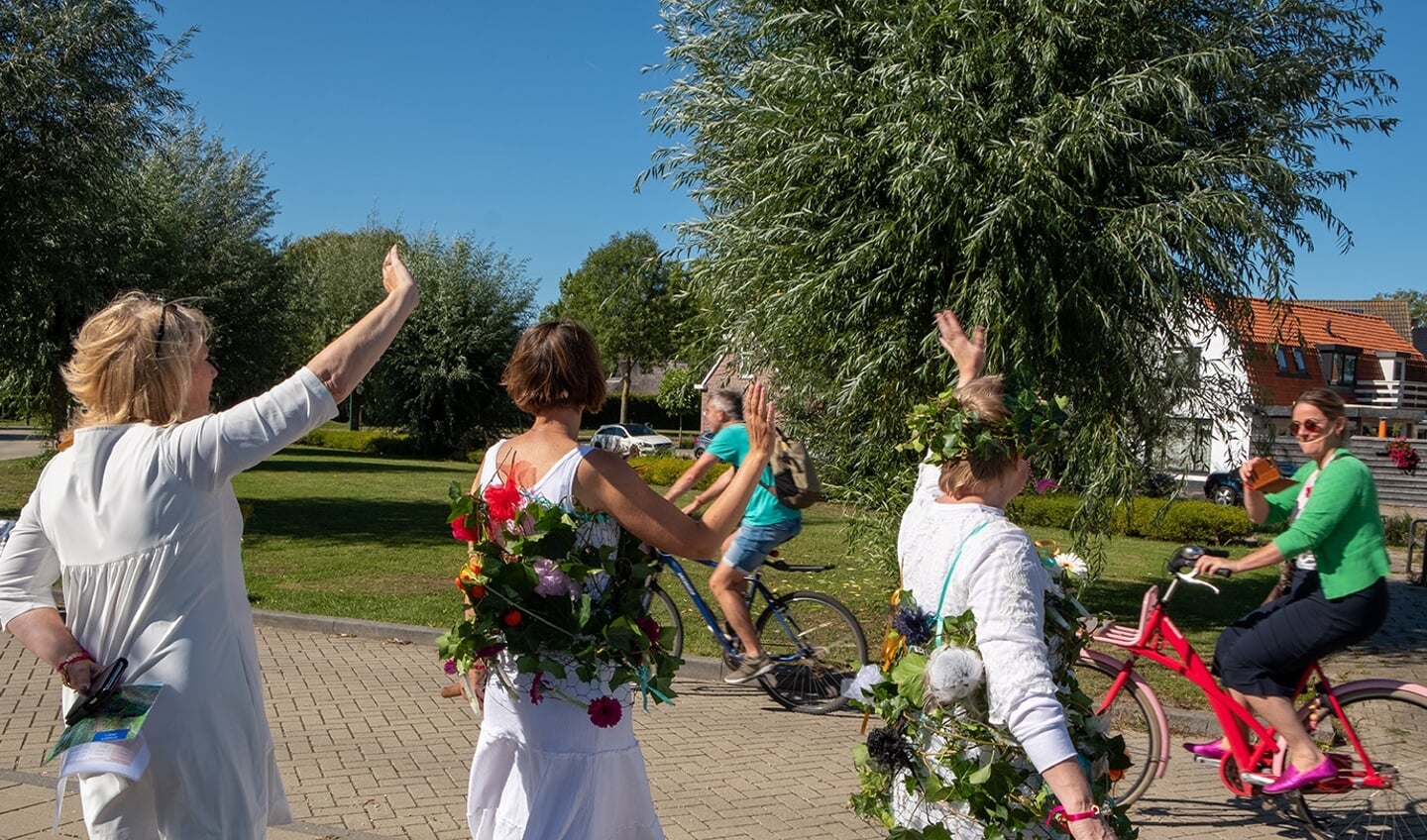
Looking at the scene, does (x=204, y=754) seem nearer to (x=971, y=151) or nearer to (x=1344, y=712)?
(x=1344, y=712)

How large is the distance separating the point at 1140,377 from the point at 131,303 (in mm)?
8714

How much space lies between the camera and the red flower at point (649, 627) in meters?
3.15

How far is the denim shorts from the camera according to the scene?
7523 millimetres

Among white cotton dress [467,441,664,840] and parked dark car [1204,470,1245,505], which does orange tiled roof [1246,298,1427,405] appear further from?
white cotton dress [467,441,664,840]

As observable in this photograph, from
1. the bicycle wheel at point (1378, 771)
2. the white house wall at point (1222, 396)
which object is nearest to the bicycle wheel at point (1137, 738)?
the bicycle wheel at point (1378, 771)

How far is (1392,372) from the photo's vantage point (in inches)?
1885

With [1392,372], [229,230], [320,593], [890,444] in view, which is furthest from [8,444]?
[1392,372]

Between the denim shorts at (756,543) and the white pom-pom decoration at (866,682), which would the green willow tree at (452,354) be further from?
the white pom-pom decoration at (866,682)

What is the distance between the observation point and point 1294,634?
496 cm

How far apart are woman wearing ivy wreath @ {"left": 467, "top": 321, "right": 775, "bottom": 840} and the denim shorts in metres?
4.44

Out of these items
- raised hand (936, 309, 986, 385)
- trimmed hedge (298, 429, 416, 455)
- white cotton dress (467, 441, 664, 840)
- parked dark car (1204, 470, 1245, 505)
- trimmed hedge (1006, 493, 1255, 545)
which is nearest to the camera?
white cotton dress (467, 441, 664, 840)

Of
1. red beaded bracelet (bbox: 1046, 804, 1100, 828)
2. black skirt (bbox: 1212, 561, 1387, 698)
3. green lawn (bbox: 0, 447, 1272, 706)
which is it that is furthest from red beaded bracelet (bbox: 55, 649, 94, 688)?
green lawn (bbox: 0, 447, 1272, 706)

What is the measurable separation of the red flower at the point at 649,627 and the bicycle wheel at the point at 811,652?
4.33 meters

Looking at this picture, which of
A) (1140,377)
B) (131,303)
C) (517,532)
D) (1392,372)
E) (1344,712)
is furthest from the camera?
(1392,372)
